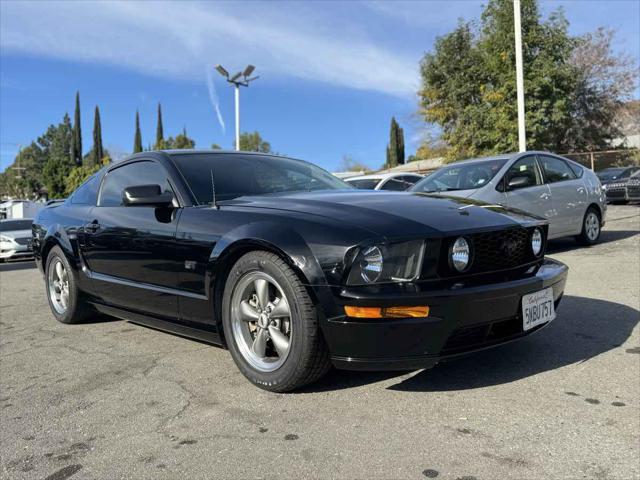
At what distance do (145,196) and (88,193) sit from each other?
5.23 feet

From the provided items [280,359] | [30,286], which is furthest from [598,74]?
[280,359]

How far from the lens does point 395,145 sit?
62562 millimetres

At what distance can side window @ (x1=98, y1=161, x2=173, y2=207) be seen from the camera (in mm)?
3869

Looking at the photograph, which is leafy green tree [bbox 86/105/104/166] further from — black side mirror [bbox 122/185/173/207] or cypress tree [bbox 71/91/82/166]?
black side mirror [bbox 122/185/173/207]

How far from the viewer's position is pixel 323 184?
13.8ft

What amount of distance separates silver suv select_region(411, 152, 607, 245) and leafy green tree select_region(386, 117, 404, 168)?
53.6m

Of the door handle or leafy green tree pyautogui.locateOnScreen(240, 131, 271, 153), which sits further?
leafy green tree pyautogui.locateOnScreen(240, 131, 271, 153)

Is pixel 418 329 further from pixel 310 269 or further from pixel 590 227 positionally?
pixel 590 227

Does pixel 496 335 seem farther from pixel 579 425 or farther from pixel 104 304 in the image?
pixel 104 304

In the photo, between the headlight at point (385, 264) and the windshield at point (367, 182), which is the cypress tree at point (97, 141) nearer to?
the windshield at point (367, 182)

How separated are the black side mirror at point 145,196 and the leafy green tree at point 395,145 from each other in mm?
59301

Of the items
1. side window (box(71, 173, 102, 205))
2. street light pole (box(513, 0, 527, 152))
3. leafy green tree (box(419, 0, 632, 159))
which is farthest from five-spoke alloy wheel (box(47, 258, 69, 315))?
leafy green tree (box(419, 0, 632, 159))

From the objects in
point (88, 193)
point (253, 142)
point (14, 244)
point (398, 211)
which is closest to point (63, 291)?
point (88, 193)

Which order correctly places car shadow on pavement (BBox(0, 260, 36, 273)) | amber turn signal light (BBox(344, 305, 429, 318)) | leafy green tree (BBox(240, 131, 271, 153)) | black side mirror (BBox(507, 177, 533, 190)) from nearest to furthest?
amber turn signal light (BBox(344, 305, 429, 318)) < black side mirror (BBox(507, 177, 533, 190)) < car shadow on pavement (BBox(0, 260, 36, 273)) < leafy green tree (BBox(240, 131, 271, 153))
